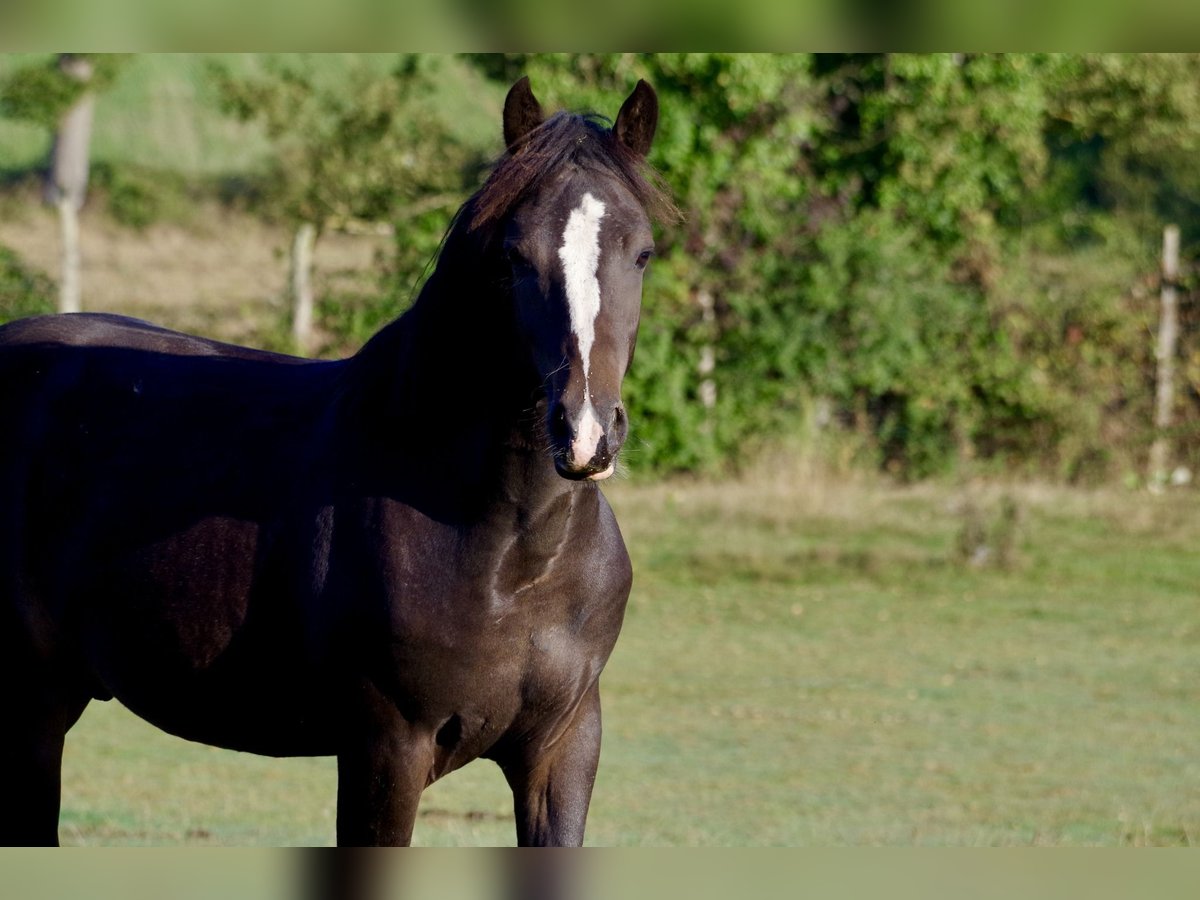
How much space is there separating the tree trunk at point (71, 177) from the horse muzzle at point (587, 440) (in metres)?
8.82

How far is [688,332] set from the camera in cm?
1531

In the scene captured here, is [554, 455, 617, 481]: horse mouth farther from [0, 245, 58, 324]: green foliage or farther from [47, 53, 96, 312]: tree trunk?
[0, 245, 58, 324]: green foliage

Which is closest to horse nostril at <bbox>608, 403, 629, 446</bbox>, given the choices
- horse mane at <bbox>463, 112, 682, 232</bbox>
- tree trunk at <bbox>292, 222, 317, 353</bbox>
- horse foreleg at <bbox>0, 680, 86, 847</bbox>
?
horse mane at <bbox>463, 112, 682, 232</bbox>

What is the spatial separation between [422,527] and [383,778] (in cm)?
51

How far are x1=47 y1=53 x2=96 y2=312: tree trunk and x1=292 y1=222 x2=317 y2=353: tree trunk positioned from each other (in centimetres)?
190

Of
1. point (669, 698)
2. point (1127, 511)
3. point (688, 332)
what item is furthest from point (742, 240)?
point (669, 698)

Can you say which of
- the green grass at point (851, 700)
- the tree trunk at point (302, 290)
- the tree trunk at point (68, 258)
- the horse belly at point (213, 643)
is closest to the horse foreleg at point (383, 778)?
the horse belly at point (213, 643)

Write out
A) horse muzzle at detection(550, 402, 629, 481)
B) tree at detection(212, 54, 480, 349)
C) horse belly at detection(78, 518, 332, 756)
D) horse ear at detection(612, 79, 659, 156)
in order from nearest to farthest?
horse muzzle at detection(550, 402, 629, 481)
horse ear at detection(612, 79, 659, 156)
horse belly at detection(78, 518, 332, 756)
tree at detection(212, 54, 480, 349)

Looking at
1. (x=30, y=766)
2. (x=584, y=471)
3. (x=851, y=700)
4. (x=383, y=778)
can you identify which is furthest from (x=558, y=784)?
(x=851, y=700)

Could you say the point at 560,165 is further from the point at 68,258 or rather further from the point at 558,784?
the point at 68,258

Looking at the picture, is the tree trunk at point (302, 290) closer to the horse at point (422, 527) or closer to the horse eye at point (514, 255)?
the horse at point (422, 527)

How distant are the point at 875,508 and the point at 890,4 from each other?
12487 millimetres

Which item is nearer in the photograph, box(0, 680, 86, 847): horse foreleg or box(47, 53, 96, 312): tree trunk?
box(0, 680, 86, 847): horse foreleg

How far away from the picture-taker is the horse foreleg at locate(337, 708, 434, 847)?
137 inches
